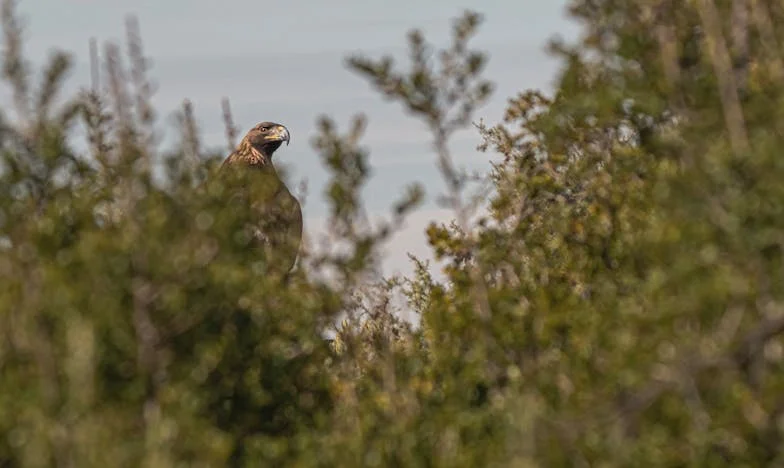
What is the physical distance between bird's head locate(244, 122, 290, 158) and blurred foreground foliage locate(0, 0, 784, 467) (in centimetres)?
1082

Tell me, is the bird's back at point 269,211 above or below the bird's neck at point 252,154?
above

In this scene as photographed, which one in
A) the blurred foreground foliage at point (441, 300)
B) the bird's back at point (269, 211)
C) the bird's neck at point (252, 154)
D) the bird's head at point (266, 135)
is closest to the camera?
the blurred foreground foliage at point (441, 300)

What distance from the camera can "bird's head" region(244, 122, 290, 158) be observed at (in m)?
23.2

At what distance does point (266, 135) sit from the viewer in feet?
76.4

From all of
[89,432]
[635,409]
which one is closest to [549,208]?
[635,409]

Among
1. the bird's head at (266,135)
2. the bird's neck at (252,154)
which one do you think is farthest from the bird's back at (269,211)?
the bird's head at (266,135)

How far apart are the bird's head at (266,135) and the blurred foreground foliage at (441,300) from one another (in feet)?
35.5

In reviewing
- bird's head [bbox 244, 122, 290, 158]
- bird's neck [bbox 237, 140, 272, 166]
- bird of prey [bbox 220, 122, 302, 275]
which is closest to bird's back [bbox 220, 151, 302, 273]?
bird of prey [bbox 220, 122, 302, 275]

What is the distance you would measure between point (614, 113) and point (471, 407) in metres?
2.07

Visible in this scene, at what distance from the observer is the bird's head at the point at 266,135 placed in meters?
23.2

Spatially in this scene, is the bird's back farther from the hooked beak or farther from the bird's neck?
the hooked beak

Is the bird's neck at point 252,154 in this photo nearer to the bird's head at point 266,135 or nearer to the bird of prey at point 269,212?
the bird's head at point 266,135

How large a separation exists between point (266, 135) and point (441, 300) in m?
11.3

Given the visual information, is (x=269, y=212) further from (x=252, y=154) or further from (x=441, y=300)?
(x=252, y=154)
